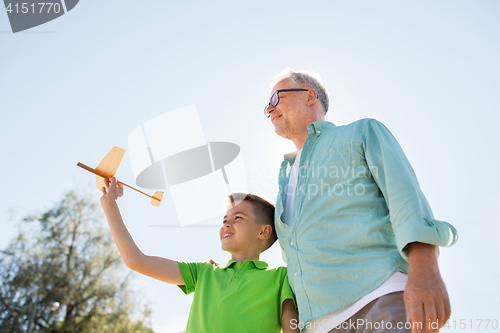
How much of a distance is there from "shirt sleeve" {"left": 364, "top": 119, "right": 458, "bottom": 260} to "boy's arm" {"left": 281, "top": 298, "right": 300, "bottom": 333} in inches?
32.8

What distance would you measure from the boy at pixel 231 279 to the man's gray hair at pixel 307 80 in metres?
1.06

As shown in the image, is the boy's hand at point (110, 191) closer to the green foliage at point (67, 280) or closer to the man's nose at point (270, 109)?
the man's nose at point (270, 109)

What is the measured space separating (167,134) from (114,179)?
2440 millimetres

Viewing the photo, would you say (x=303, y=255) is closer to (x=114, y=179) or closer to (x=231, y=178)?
(x=114, y=179)

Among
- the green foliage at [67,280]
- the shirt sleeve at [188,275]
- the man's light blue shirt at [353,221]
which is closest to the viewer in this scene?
the man's light blue shirt at [353,221]

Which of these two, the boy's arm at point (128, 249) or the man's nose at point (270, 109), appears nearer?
the boy's arm at point (128, 249)

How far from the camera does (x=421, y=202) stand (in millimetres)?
1505

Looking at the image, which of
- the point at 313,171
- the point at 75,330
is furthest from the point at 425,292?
the point at 75,330

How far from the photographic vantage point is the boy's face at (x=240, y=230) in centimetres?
265

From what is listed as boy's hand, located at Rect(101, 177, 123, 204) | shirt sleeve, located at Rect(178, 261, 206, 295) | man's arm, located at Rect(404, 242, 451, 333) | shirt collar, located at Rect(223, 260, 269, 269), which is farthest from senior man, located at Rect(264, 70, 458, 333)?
boy's hand, located at Rect(101, 177, 123, 204)

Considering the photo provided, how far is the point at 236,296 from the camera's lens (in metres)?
2.14

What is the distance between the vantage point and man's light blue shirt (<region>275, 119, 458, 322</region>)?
150 centimetres

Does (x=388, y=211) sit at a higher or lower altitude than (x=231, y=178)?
lower

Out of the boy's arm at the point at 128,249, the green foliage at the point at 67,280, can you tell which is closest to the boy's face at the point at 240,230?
the boy's arm at the point at 128,249
